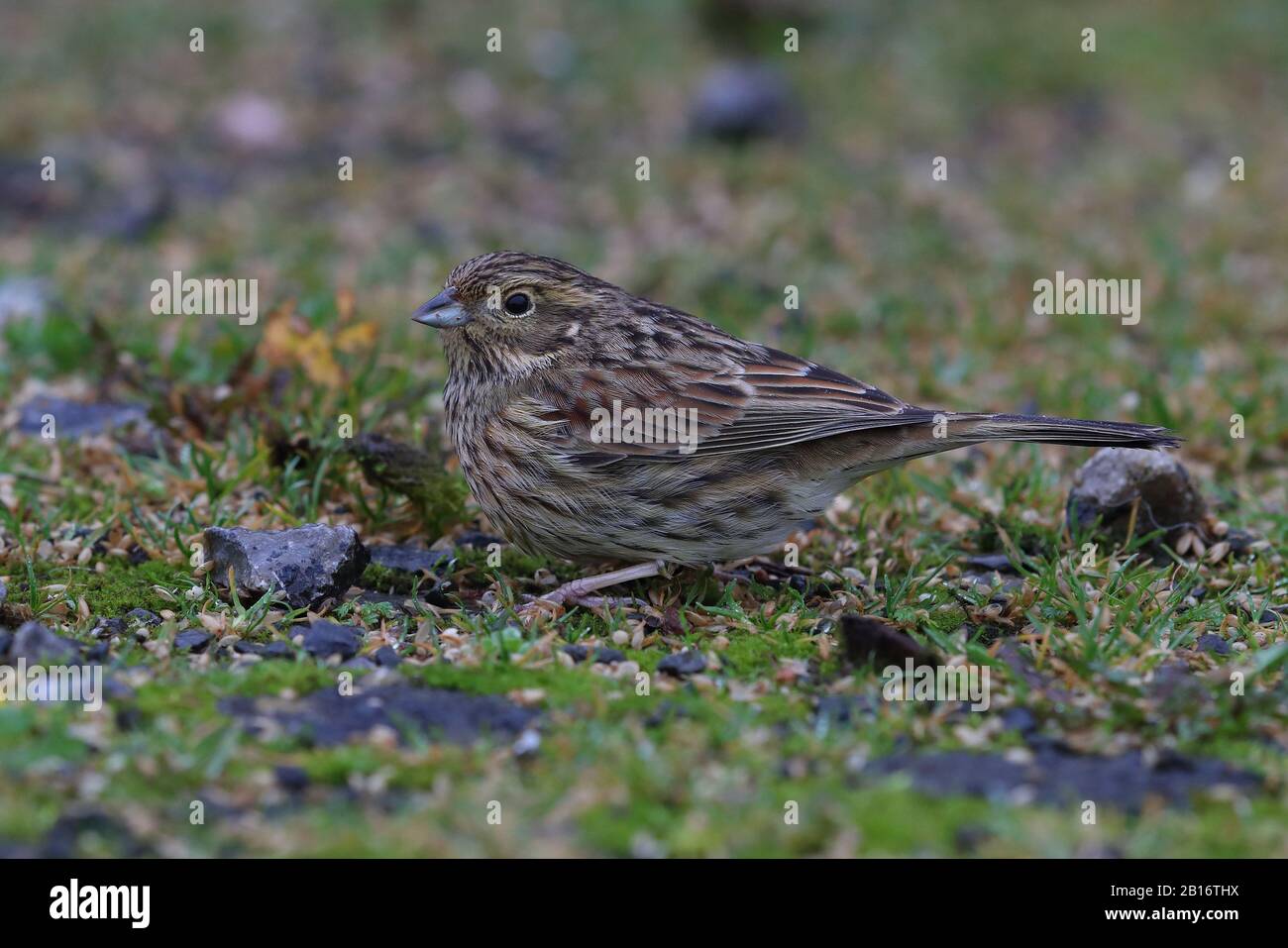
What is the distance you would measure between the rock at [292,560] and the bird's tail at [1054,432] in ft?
6.48

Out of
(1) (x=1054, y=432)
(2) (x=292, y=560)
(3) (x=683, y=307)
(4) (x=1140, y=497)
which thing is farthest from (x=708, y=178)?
(2) (x=292, y=560)

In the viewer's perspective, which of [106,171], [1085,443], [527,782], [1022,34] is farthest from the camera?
[1022,34]

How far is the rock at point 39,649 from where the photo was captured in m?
4.18

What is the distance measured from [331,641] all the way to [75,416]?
2526 millimetres

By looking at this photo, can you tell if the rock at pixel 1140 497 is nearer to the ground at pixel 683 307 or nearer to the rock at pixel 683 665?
the ground at pixel 683 307

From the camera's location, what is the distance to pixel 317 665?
4.36 m

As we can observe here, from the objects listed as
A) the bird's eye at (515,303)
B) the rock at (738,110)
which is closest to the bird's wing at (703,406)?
the bird's eye at (515,303)

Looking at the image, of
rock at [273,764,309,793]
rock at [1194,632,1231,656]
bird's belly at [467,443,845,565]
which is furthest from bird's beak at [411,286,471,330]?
rock at [1194,632,1231,656]

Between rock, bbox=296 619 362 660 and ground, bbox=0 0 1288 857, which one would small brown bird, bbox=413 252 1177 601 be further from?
rock, bbox=296 619 362 660

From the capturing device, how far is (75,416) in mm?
6445
